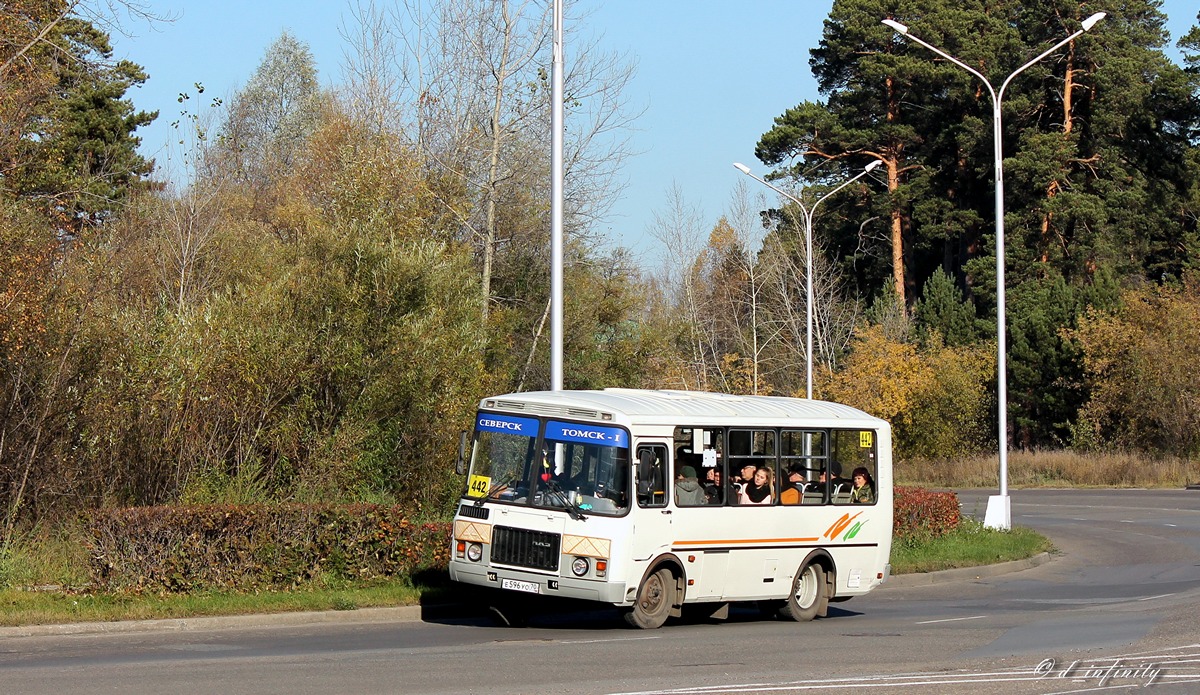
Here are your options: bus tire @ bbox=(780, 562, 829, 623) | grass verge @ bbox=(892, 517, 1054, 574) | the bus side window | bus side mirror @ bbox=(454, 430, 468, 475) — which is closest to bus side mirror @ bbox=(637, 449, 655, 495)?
the bus side window

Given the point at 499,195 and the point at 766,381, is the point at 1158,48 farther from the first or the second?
the point at 499,195

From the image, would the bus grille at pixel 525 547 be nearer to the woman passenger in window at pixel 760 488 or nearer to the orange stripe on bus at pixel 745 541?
the orange stripe on bus at pixel 745 541

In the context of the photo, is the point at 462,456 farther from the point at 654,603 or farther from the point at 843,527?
the point at 843,527

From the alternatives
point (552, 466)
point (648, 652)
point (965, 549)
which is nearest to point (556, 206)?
point (552, 466)

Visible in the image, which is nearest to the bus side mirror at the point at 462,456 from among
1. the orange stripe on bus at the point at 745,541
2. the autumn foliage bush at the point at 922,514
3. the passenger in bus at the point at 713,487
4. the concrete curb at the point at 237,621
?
the concrete curb at the point at 237,621

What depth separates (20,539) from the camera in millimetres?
17016

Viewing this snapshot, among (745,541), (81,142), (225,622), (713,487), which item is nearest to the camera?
(225,622)

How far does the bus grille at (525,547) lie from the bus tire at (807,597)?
3.76 meters

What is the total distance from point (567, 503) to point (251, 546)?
379cm

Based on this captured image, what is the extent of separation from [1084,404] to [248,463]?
47702 mm

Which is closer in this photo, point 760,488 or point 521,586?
point 521,586

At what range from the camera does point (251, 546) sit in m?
16.0

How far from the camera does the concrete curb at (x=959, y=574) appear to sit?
74.1 ft

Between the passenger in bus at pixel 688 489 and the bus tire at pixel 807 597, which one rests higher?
the passenger in bus at pixel 688 489
